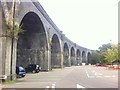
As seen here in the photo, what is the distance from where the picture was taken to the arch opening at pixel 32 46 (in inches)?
1828

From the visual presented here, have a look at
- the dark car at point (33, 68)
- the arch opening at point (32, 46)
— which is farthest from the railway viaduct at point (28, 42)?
the dark car at point (33, 68)

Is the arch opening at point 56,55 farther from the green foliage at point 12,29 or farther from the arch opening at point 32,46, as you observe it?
the green foliage at point 12,29

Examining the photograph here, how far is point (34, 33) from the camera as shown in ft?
155

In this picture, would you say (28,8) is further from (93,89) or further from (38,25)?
(93,89)

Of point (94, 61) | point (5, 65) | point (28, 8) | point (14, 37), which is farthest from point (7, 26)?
point (94, 61)

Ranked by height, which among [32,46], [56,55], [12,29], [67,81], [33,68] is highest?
[12,29]

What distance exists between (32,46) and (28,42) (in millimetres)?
1060

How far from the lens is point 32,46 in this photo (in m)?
48.3

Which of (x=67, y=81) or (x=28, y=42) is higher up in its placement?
(x=28, y=42)

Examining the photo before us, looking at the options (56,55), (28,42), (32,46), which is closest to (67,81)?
(28,42)

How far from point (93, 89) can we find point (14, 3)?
1287cm

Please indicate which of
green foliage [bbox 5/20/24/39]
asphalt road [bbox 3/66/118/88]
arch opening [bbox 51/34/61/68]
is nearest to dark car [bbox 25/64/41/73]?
asphalt road [bbox 3/66/118/88]

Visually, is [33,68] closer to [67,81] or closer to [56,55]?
[67,81]

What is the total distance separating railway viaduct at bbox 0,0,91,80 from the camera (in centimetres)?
2430
